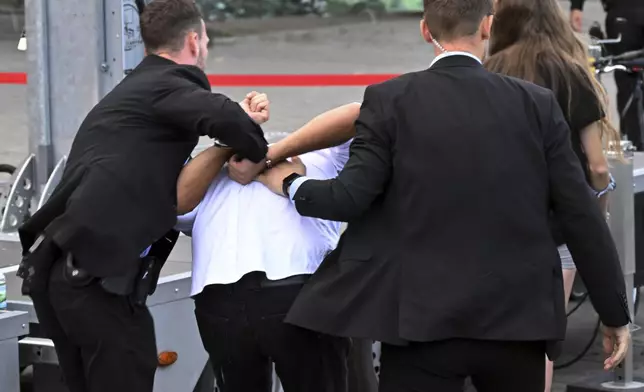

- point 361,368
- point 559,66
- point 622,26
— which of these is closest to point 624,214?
point 559,66

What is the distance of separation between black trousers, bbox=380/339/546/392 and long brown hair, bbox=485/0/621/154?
1628 millimetres

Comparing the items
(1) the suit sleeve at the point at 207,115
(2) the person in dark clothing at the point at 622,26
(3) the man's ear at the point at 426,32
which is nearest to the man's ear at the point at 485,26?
(3) the man's ear at the point at 426,32

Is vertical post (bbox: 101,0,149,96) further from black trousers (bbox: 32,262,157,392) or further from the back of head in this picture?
black trousers (bbox: 32,262,157,392)

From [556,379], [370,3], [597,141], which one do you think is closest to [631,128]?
[556,379]

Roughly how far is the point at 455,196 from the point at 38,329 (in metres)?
1.78

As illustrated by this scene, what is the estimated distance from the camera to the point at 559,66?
14.6 feet

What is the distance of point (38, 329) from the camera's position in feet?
13.4

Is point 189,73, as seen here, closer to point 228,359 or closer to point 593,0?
point 228,359

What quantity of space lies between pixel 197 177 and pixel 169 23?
44cm

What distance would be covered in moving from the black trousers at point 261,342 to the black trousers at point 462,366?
0.41 m

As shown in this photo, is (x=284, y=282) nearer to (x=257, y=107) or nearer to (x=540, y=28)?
(x=257, y=107)

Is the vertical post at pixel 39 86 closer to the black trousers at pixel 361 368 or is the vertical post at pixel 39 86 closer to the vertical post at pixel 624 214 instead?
the black trousers at pixel 361 368

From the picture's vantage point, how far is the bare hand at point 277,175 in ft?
11.3

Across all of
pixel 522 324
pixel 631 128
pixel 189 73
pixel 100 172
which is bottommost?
pixel 631 128
